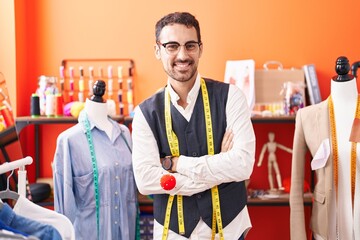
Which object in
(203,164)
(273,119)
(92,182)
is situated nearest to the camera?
(203,164)

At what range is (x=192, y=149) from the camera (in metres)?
2.33

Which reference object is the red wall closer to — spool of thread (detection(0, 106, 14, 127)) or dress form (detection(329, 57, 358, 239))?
spool of thread (detection(0, 106, 14, 127))

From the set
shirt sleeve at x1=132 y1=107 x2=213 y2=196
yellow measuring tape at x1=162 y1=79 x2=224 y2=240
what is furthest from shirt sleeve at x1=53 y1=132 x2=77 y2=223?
yellow measuring tape at x1=162 y1=79 x2=224 y2=240

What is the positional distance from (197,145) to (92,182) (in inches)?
28.7

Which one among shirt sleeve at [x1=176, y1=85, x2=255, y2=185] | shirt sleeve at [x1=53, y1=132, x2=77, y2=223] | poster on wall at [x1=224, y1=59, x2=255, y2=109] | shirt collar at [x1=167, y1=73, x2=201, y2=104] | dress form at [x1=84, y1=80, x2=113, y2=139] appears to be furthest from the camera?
poster on wall at [x1=224, y1=59, x2=255, y2=109]

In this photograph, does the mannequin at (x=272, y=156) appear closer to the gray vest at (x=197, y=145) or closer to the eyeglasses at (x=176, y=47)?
the gray vest at (x=197, y=145)

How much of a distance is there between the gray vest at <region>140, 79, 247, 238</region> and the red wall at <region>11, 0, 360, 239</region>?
1642mm

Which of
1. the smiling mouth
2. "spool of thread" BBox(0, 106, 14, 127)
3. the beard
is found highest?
the smiling mouth

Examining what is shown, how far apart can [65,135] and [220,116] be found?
35.9 inches

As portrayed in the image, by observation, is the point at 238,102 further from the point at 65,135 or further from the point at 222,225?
the point at 65,135

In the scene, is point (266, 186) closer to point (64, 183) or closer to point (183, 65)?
point (64, 183)

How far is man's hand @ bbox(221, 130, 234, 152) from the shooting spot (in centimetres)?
231

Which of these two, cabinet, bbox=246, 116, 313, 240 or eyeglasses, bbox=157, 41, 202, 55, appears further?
cabinet, bbox=246, 116, 313, 240

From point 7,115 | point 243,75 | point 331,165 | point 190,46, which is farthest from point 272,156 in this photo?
point 7,115
